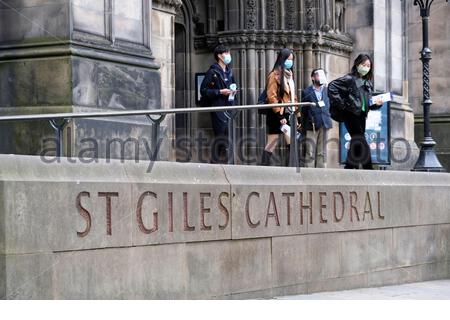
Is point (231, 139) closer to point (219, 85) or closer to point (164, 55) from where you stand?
point (219, 85)

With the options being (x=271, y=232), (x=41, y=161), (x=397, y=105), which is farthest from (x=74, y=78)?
(x=397, y=105)

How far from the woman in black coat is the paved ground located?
1.95 meters

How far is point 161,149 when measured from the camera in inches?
460

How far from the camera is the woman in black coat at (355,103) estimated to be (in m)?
15.1

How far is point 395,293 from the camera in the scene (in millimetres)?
13859

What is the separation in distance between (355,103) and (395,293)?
3.00 meters

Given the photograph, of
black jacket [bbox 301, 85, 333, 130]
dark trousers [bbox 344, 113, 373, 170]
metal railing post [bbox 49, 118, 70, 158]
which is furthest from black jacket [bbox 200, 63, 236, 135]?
metal railing post [bbox 49, 118, 70, 158]

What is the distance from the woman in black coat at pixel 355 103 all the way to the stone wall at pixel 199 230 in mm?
494

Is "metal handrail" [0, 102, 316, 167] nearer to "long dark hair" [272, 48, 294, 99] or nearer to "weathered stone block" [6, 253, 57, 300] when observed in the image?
"weathered stone block" [6, 253, 57, 300]

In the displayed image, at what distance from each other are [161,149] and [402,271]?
5.48 metres

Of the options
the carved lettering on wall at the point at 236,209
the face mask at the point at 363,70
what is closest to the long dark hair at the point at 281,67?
the face mask at the point at 363,70

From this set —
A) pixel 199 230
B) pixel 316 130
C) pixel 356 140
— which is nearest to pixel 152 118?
pixel 199 230

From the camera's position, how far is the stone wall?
9.27 metres
